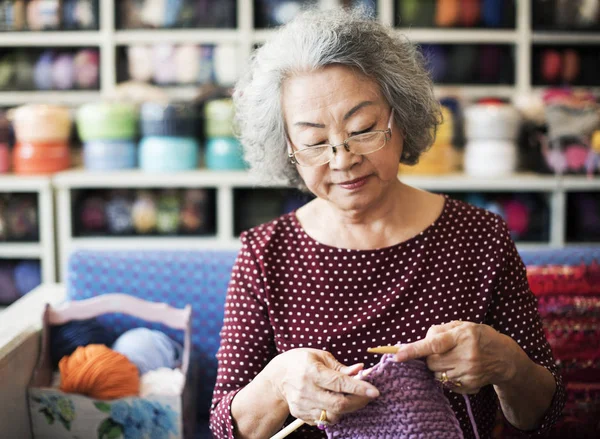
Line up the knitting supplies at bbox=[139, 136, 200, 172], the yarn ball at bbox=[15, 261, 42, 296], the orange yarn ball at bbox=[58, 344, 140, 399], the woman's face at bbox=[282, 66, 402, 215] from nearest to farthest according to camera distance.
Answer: the woman's face at bbox=[282, 66, 402, 215] → the orange yarn ball at bbox=[58, 344, 140, 399] → the knitting supplies at bbox=[139, 136, 200, 172] → the yarn ball at bbox=[15, 261, 42, 296]

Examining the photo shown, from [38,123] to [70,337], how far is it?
6.14 feet

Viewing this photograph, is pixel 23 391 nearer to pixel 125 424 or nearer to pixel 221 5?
pixel 125 424

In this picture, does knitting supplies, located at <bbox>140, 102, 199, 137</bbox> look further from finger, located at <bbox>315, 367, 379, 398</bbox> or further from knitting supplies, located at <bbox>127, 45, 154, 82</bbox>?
finger, located at <bbox>315, 367, 379, 398</bbox>

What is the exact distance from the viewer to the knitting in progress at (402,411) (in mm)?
1087

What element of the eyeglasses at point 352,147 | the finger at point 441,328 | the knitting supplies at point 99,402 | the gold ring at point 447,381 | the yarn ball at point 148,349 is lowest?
the knitting supplies at point 99,402

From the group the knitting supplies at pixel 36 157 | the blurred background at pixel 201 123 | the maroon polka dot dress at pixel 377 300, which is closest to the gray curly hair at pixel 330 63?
the maroon polka dot dress at pixel 377 300

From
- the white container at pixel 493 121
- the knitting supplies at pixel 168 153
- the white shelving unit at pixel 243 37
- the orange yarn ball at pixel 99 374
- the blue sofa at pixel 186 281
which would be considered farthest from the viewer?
the white shelving unit at pixel 243 37

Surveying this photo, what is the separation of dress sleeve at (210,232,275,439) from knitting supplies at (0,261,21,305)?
248 cm

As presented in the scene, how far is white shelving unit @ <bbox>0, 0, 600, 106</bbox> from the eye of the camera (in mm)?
3645

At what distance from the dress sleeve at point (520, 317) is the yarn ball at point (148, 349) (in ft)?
2.59

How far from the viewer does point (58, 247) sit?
338 centimetres

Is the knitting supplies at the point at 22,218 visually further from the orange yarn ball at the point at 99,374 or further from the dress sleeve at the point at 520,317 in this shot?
the dress sleeve at the point at 520,317

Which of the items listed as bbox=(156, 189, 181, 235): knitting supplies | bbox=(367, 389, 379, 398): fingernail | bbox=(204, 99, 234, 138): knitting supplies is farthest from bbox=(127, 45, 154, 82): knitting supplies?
bbox=(367, 389, 379, 398): fingernail

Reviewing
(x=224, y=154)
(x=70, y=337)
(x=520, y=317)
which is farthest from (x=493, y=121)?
(x=70, y=337)
